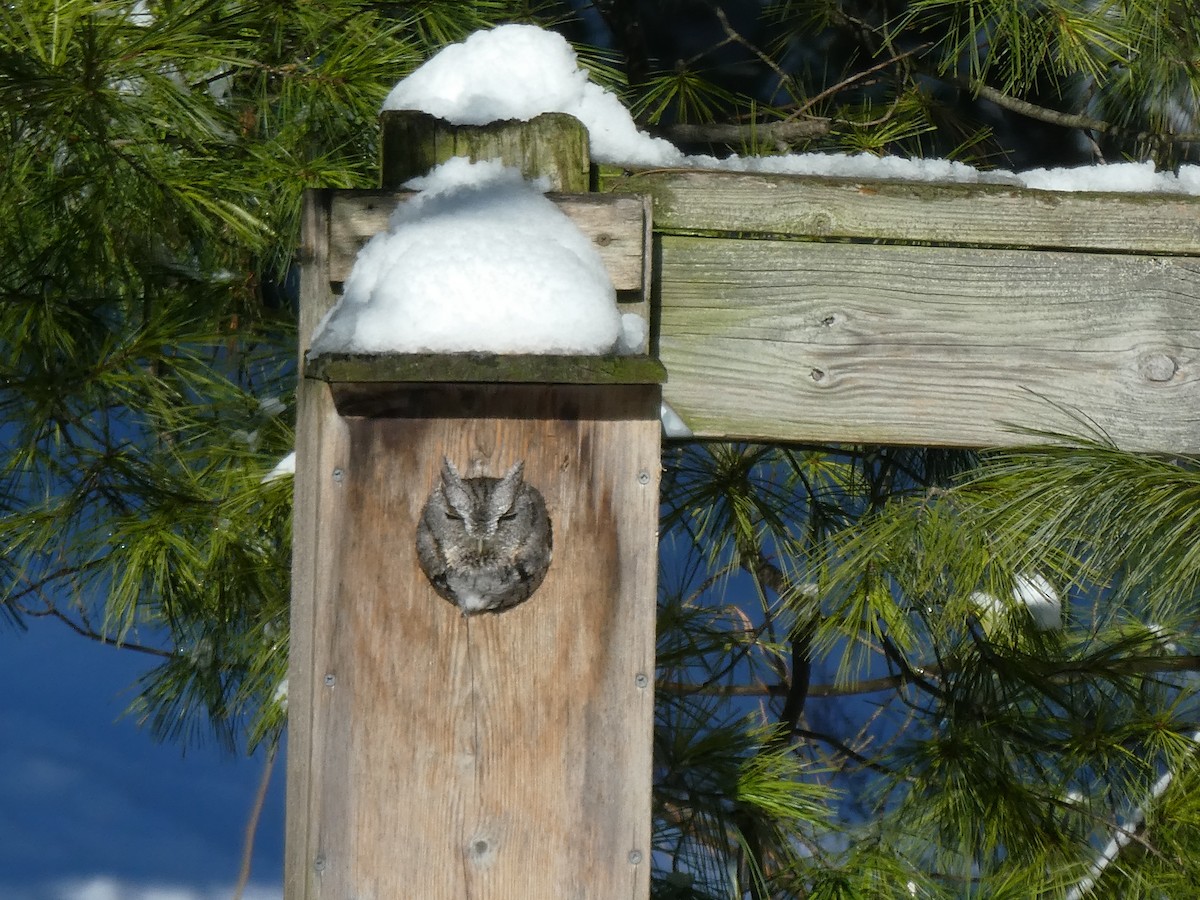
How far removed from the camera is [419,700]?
81cm

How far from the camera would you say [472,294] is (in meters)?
0.79

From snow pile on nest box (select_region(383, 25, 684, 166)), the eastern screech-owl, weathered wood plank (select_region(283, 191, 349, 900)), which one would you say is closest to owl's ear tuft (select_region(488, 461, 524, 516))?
the eastern screech-owl

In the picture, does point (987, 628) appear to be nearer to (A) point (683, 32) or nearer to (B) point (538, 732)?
(B) point (538, 732)

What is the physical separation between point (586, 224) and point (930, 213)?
25 cm

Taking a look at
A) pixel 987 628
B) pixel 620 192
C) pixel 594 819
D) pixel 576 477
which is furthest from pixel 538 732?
pixel 987 628

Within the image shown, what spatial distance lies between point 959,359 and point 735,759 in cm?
85

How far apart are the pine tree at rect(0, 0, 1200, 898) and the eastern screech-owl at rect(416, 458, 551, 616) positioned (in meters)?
0.41

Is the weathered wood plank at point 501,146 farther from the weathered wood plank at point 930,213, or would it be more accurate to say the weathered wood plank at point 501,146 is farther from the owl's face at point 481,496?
the owl's face at point 481,496

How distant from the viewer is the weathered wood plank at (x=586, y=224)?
82cm

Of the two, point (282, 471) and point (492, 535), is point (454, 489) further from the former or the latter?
point (282, 471)

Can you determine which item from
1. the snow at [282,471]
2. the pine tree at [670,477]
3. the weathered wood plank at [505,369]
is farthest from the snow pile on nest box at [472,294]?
the snow at [282,471]

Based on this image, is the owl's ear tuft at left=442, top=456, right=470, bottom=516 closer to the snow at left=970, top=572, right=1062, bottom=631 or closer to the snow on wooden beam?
the snow on wooden beam

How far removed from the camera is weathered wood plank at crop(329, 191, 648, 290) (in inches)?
32.2

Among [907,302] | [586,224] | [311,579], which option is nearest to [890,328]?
[907,302]
